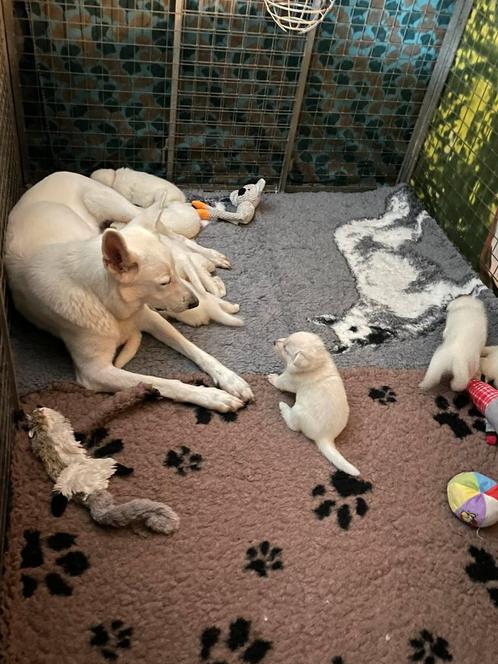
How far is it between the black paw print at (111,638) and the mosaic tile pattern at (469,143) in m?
2.58

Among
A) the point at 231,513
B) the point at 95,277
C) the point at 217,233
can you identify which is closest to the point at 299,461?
the point at 231,513

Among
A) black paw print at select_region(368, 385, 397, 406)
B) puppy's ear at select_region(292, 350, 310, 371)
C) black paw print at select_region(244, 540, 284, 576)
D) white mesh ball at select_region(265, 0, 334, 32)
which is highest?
white mesh ball at select_region(265, 0, 334, 32)

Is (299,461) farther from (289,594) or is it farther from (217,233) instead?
(217,233)

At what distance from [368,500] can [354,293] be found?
128 cm

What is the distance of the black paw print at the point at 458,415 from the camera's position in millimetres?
2482

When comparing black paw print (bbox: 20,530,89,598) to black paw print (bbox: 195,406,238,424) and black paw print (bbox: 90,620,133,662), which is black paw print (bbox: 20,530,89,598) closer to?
black paw print (bbox: 90,620,133,662)

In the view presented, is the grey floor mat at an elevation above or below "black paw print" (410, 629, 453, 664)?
below

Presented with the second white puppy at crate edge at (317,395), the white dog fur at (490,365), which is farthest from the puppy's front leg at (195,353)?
the white dog fur at (490,365)

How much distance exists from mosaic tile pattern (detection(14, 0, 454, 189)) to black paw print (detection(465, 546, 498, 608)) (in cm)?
263

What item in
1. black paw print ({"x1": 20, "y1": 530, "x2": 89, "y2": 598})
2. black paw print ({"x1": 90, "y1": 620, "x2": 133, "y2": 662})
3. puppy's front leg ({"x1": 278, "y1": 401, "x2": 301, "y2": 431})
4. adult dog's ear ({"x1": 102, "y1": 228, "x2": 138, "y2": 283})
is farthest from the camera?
puppy's front leg ({"x1": 278, "y1": 401, "x2": 301, "y2": 431})

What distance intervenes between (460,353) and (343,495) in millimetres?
802

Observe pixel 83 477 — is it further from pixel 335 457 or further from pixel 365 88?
pixel 365 88

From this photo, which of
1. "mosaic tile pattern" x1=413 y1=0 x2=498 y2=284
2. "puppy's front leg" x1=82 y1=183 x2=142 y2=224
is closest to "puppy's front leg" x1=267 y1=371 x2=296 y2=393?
"puppy's front leg" x1=82 y1=183 x2=142 y2=224

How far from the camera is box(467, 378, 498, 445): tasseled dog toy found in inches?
95.4
